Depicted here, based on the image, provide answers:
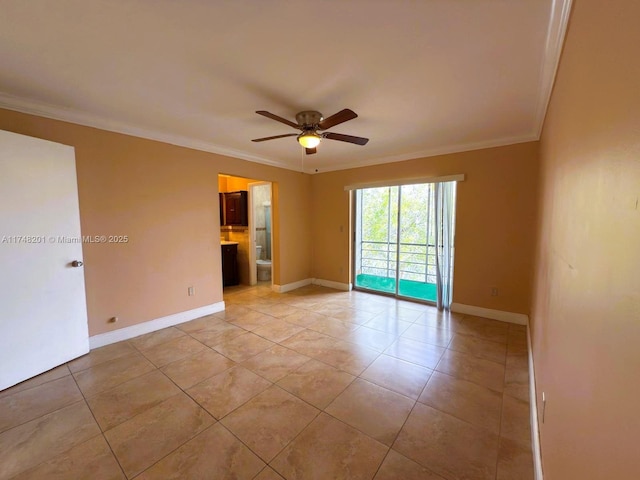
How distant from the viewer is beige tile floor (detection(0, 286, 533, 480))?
4.80 ft

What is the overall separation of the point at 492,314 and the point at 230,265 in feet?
15.0

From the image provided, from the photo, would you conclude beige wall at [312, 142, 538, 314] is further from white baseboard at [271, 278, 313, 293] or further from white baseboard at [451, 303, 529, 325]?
white baseboard at [271, 278, 313, 293]

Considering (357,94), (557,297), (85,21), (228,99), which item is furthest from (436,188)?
(85,21)

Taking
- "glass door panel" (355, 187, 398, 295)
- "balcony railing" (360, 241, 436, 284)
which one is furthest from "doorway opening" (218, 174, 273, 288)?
"balcony railing" (360, 241, 436, 284)

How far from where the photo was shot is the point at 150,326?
10.4ft

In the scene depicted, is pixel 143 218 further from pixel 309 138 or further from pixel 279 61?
pixel 279 61

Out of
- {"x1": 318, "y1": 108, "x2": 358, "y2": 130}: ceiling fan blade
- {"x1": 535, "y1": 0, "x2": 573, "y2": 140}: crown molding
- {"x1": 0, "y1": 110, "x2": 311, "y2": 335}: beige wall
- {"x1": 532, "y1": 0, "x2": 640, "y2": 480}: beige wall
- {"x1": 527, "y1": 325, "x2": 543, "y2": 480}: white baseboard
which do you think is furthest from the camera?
{"x1": 0, "y1": 110, "x2": 311, "y2": 335}: beige wall

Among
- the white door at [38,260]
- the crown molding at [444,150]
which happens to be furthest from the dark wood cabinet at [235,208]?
the white door at [38,260]

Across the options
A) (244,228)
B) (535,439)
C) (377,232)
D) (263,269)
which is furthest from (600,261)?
(263,269)

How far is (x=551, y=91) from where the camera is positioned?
6.26ft

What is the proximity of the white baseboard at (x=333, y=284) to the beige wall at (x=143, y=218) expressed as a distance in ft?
6.91

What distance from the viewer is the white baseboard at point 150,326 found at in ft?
9.17

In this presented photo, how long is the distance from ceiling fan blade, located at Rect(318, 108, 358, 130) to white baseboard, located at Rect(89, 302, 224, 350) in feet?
9.65

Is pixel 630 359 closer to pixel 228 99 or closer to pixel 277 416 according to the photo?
pixel 277 416
